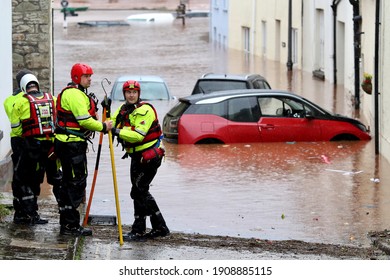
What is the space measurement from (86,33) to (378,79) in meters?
46.5

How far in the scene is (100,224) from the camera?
40.8 ft

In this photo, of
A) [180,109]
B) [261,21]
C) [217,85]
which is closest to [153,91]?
[217,85]

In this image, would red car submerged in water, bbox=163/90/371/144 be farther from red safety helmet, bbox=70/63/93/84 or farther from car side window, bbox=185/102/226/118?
red safety helmet, bbox=70/63/93/84

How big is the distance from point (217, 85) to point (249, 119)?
125 inches

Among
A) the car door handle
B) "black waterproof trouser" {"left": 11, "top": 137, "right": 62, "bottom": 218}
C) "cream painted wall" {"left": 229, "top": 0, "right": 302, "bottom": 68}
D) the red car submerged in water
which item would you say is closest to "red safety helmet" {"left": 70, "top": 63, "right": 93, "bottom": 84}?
"black waterproof trouser" {"left": 11, "top": 137, "right": 62, "bottom": 218}

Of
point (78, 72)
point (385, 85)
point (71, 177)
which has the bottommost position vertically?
point (385, 85)

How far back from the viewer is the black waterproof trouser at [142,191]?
A: 11.3 metres

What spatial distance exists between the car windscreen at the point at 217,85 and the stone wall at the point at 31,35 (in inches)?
137

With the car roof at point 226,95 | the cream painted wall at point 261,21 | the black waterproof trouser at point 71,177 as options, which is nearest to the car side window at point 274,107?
the car roof at point 226,95

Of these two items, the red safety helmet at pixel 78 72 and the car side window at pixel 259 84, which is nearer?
the red safety helmet at pixel 78 72

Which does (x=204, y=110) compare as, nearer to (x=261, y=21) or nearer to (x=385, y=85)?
(x=385, y=85)

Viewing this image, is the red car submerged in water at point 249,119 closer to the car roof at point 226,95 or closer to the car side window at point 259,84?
the car roof at point 226,95

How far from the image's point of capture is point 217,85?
25.1m
